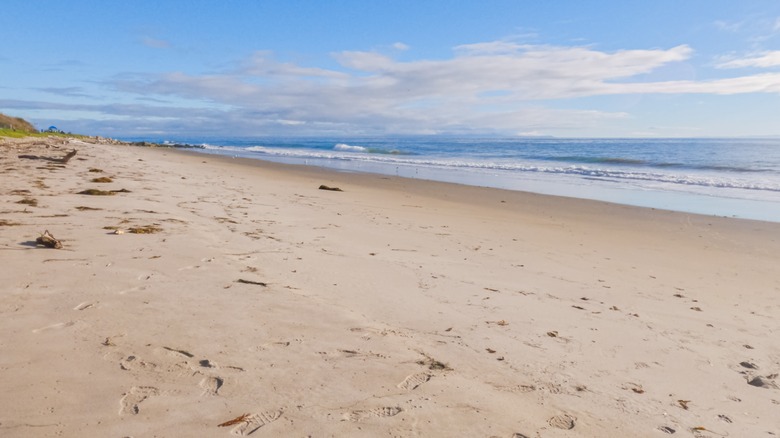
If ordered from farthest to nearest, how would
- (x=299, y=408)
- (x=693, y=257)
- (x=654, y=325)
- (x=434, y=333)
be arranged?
(x=693, y=257) < (x=654, y=325) < (x=434, y=333) < (x=299, y=408)

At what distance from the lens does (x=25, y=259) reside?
4258 mm

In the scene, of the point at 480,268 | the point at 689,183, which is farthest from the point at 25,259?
the point at 689,183

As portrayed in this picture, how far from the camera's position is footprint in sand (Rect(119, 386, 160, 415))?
2296 mm

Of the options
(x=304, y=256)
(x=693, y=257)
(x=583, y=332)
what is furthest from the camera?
(x=693, y=257)

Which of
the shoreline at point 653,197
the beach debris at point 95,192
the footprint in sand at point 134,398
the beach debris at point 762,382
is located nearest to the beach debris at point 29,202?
the beach debris at point 95,192

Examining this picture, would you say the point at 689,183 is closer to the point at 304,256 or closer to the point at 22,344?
the point at 304,256

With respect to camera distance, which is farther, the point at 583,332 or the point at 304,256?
the point at 304,256

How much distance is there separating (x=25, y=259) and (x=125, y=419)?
282 centimetres

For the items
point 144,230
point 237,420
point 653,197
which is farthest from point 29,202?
point 653,197

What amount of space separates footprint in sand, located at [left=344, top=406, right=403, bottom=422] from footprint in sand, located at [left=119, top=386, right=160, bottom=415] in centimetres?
93

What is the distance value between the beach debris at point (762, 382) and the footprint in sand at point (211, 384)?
3156 mm

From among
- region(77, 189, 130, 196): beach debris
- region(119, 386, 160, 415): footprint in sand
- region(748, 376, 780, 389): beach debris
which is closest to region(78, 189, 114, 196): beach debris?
region(77, 189, 130, 196): beach debris

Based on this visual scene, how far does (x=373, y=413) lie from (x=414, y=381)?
16.1 inches

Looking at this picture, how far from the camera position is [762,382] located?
10.5 feet
